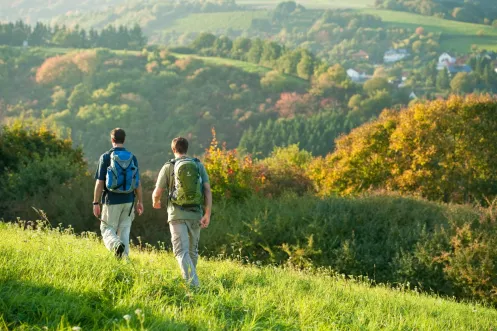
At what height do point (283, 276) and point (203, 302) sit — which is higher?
point (203, 302)

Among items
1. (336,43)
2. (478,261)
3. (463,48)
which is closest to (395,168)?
(478,261)

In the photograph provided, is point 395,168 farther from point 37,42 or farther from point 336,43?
point 336,43

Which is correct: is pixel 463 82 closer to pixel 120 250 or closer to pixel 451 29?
pixel 451 29

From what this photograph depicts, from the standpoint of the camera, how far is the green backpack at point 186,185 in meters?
6.61

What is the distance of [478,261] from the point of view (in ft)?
42.3

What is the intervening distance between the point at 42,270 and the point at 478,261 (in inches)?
392

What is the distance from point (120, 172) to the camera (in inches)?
289

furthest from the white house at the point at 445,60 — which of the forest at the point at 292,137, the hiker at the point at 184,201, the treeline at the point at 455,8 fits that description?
the hiker at the point at 184,201

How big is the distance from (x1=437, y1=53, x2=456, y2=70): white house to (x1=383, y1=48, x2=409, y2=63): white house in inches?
608

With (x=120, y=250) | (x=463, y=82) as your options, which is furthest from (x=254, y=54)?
(x=120, y=250)

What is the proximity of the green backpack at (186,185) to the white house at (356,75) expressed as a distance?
13244 centimetres

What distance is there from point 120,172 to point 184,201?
1164 millimetres

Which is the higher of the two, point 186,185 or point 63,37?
point 186,185

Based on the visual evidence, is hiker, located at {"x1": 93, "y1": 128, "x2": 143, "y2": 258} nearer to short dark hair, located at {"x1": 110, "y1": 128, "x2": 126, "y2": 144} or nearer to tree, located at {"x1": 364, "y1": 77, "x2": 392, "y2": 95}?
short dark hair, located at {"x1": 110, "y1": 128, "x2": 126, "y2": 144}
